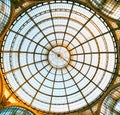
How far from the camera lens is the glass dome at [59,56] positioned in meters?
22.4

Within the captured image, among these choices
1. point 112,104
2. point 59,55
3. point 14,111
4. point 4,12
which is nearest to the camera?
point 4,12

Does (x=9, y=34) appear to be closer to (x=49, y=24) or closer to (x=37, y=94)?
(x=49, y=24)

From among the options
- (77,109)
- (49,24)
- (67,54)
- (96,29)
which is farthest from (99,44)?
(77,109)

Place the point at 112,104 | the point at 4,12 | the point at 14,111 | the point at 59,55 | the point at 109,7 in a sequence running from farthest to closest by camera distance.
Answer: the point at 59,55
the point at 14,111
the point at 112,104
the point at 4,12
the point at 109,7

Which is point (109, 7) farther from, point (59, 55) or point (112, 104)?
point (112, 104)

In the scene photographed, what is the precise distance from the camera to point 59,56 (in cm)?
2458

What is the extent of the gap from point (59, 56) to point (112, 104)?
6275 millimetres

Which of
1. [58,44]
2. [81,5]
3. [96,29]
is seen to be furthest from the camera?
[58,44]

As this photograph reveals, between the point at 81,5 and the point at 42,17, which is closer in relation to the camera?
the point at 81,5

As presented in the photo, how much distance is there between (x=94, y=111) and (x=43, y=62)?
20.9 feet

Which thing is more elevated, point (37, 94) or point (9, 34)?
point (9, 34)

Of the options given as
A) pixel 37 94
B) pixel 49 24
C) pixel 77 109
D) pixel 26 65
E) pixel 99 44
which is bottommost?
pixel 77 109

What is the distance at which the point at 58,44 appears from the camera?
2467 centimetres

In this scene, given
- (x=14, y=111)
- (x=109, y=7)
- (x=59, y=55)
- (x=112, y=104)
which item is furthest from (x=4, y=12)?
(x=112, y=104)
